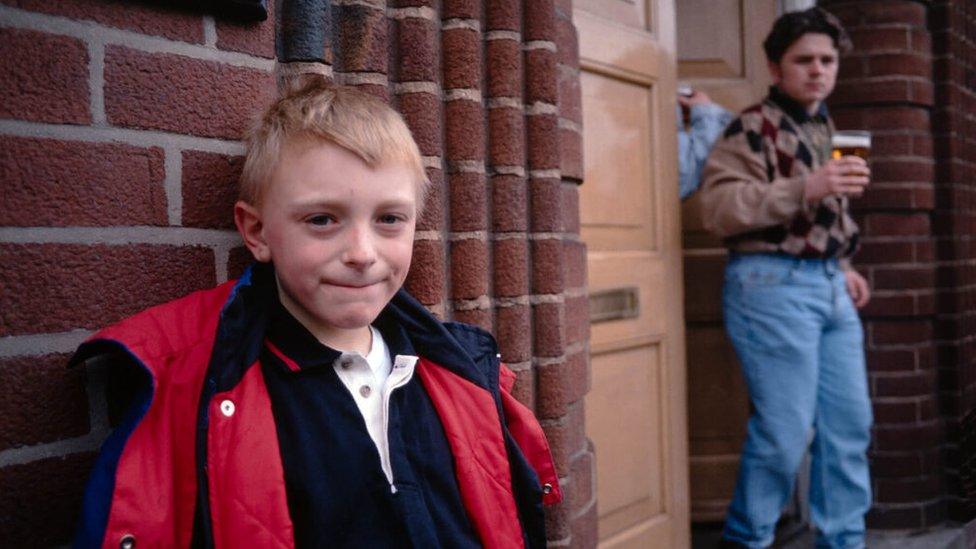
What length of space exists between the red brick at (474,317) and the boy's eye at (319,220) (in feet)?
1.62

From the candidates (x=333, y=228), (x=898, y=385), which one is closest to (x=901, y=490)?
(x=898, y=385)

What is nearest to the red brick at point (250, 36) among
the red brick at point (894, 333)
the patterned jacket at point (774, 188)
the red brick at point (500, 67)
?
the red brick at point (500, 67)

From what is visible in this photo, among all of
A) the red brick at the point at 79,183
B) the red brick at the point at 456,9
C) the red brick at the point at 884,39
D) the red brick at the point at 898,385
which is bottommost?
the red brick at the point at 898,385

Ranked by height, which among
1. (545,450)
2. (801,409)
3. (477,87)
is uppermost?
(477,87)

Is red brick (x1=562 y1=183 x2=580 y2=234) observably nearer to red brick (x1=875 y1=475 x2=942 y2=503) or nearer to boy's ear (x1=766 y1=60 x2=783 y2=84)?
boy's ear (x1=766 y1=60 x2=783 y2=84)

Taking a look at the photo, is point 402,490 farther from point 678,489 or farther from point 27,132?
point 678,489

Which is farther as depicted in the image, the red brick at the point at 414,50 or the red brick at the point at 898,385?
the red brick at the point at 898,385

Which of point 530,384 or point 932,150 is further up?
point 932,150

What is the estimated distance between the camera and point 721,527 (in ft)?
11.9

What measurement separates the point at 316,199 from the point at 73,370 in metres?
0.38

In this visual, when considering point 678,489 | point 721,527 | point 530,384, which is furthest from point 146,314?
point 721,527

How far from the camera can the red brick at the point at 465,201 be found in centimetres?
168

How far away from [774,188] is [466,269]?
163 cm

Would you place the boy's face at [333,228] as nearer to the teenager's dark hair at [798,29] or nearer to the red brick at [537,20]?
the red brick at [537,20]
